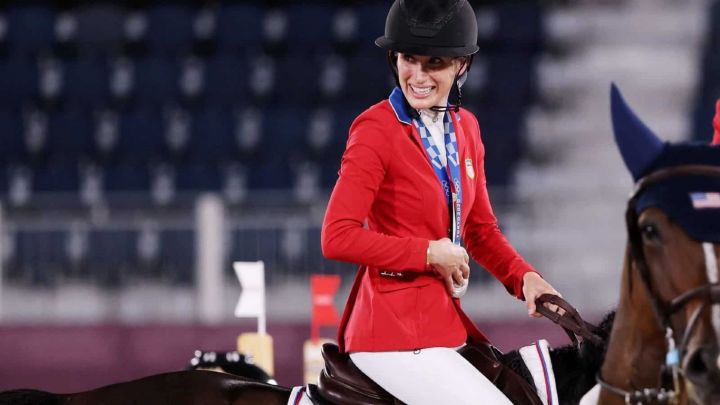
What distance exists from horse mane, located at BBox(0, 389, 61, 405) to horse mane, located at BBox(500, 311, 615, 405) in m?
0.98

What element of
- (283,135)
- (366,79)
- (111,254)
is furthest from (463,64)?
(366,79)

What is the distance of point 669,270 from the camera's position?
83.7 inches

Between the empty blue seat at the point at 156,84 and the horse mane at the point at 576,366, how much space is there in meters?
6.93

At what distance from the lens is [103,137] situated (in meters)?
9.29

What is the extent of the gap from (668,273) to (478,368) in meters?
0.69

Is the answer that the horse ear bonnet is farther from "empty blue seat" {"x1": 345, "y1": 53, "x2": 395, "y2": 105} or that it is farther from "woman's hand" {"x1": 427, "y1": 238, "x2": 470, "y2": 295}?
"empty blue seat" {"x1": 345, "y1": 53, "x2": 395, "y2": 105}

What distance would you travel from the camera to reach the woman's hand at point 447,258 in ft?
8.38

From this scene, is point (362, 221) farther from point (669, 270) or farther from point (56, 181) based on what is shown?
point (56, 181)

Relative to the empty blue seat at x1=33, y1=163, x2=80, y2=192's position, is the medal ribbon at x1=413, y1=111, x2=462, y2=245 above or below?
above

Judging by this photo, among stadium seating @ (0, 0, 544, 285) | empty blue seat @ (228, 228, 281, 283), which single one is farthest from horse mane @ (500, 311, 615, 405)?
stadium seating @ (0, 0, 544, 285)

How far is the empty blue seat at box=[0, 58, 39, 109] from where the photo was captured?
9.52 m

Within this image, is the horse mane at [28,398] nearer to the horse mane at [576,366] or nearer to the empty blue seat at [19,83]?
the horse mane at [576,366]

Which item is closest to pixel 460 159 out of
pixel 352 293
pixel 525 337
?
pixel 352 293

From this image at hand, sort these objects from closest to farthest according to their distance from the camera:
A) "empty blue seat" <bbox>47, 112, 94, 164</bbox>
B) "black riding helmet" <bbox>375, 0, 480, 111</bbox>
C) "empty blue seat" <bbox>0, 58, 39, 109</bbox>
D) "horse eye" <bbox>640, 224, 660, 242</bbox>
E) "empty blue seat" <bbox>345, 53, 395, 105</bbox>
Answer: "horse eye" <bbox>640, 224, 660, 242</bbox> → "black riding helmet" <bbox>375, 0, 480, 111</bbox> → "empty blue seat" <bbox>47, 112, 94, 164</bbox> → "empty blue seat" <bbox>345, 53, 395, 105</bbox> → "empty blue seat" <bbox>0, 58, 39, 109</bbox>
